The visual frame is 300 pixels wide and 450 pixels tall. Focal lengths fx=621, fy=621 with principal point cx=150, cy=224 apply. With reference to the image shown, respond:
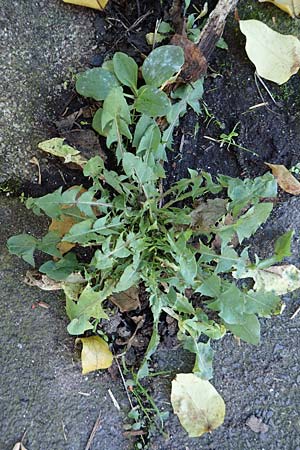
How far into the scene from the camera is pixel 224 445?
5.99ft

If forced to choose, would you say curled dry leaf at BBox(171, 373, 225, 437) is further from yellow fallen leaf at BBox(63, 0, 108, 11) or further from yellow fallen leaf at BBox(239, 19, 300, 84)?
yellow fallen leaf at BBox(63, 0, 108, 11)

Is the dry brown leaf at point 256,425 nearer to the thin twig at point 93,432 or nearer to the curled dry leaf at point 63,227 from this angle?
the thin twig at point 93,432

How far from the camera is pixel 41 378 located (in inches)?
70.2

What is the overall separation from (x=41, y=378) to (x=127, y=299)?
1.10 ft

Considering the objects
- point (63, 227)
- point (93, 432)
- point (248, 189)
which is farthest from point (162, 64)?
point (93, 432)

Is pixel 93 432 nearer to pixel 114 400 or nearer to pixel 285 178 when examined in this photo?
pixel 114 400

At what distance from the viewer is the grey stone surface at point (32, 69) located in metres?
1.79

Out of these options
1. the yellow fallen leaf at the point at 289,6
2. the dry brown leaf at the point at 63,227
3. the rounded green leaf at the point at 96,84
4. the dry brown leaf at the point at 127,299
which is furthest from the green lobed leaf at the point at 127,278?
the yellow fallen leaf at the point at 289,6

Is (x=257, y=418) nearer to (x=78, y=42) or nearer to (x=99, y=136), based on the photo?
(x=99, y=136)

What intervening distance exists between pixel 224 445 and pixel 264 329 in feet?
1.18

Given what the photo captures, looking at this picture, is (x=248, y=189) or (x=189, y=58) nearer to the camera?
(x=248, y=189)

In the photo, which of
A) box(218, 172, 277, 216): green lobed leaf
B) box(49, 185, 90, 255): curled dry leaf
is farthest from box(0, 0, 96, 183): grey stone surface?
box(218, 172, 277, 216): green lobed leaf

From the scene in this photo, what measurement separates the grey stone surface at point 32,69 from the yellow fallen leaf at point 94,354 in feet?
1.64

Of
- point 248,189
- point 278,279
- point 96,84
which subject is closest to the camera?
point 248,189
